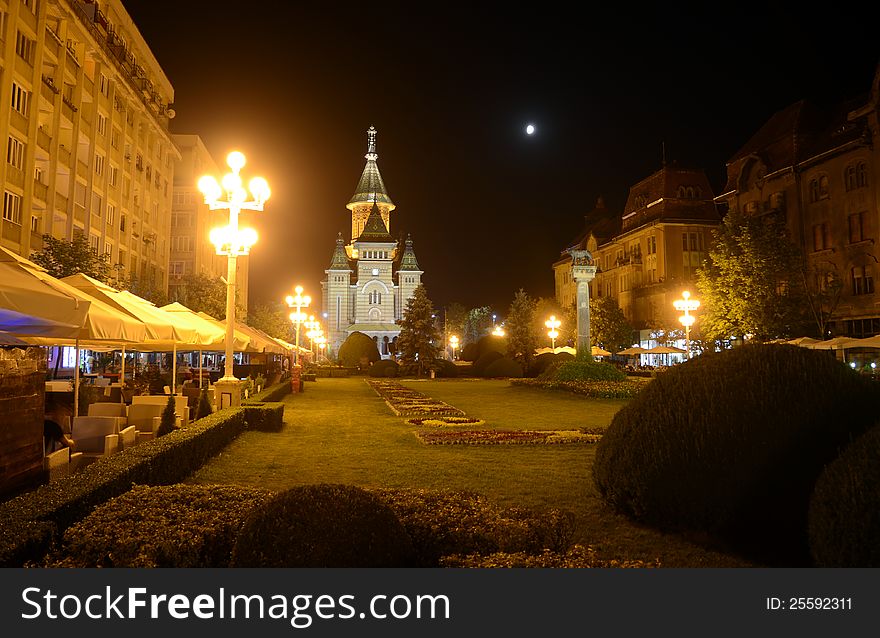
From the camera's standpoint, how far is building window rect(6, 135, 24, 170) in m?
24.9

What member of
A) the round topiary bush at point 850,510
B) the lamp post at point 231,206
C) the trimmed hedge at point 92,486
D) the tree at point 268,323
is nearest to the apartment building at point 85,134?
the tree at point 268,323

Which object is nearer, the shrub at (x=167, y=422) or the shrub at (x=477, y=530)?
the shrub at (x=477, y=530)

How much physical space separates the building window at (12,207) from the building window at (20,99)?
3593 millimetres

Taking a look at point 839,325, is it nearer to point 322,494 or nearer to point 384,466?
point 384,466

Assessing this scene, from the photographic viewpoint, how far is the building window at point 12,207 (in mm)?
24719

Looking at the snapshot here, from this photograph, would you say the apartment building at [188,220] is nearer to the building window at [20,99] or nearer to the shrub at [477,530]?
the building window at [20,99]

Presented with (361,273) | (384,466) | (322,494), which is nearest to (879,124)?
(384,466)

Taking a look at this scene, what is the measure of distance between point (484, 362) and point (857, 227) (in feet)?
90.4

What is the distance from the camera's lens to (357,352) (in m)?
60.0

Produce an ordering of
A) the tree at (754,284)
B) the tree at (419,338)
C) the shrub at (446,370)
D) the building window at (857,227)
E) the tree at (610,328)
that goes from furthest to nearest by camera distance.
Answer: the tree at (610,328), the tree at (419,338), the shrub at (446,370), the tree at (754,284), the building window at (857,227)

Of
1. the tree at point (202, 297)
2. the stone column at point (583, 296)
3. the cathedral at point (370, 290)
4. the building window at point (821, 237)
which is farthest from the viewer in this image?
the cathedral at point (370, 290)

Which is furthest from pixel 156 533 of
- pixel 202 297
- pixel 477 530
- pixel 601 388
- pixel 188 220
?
pixel 188 220

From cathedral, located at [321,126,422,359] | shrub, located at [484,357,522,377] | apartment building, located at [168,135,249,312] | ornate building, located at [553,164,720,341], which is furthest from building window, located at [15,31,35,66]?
cathedral, located at [321,126,422,359]

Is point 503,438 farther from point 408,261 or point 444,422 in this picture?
point 408,261
